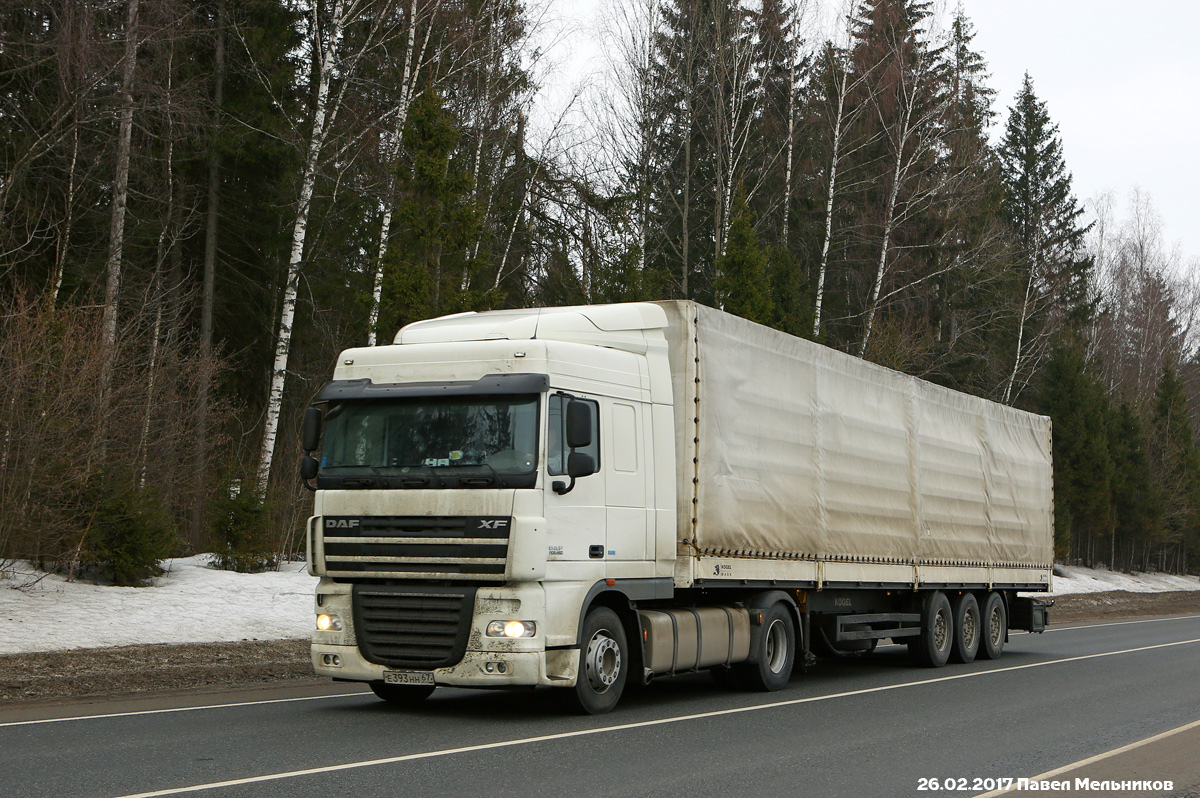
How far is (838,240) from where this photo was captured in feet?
133

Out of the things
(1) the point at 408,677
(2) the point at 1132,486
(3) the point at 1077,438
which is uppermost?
(3) the point at 1077,438

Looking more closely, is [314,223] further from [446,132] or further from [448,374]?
[448,374]

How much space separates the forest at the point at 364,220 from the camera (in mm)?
19094

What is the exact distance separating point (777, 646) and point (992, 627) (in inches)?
264

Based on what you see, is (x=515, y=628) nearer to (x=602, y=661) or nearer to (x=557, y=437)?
(x=602, y=661)

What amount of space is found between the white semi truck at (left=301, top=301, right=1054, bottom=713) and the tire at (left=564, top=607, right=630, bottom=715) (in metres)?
0.02

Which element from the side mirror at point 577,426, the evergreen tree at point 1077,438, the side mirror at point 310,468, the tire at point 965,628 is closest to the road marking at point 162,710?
the side mirror at point 310,468

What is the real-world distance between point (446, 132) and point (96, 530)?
8858mm

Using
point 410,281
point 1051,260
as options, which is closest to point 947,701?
point 410,281

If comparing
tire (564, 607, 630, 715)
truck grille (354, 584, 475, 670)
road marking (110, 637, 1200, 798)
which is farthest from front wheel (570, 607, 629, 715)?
truck grille (354, 584, 475, 670)

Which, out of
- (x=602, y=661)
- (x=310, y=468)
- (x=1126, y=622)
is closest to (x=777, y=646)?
(x=602, y=661)

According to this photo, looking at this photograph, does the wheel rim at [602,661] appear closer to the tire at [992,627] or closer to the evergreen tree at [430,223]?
the tire at [992,627]

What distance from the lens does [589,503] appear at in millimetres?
10305

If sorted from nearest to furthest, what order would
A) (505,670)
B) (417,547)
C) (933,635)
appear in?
1. (505,670)
2. (417,547)
3. (933,635)
